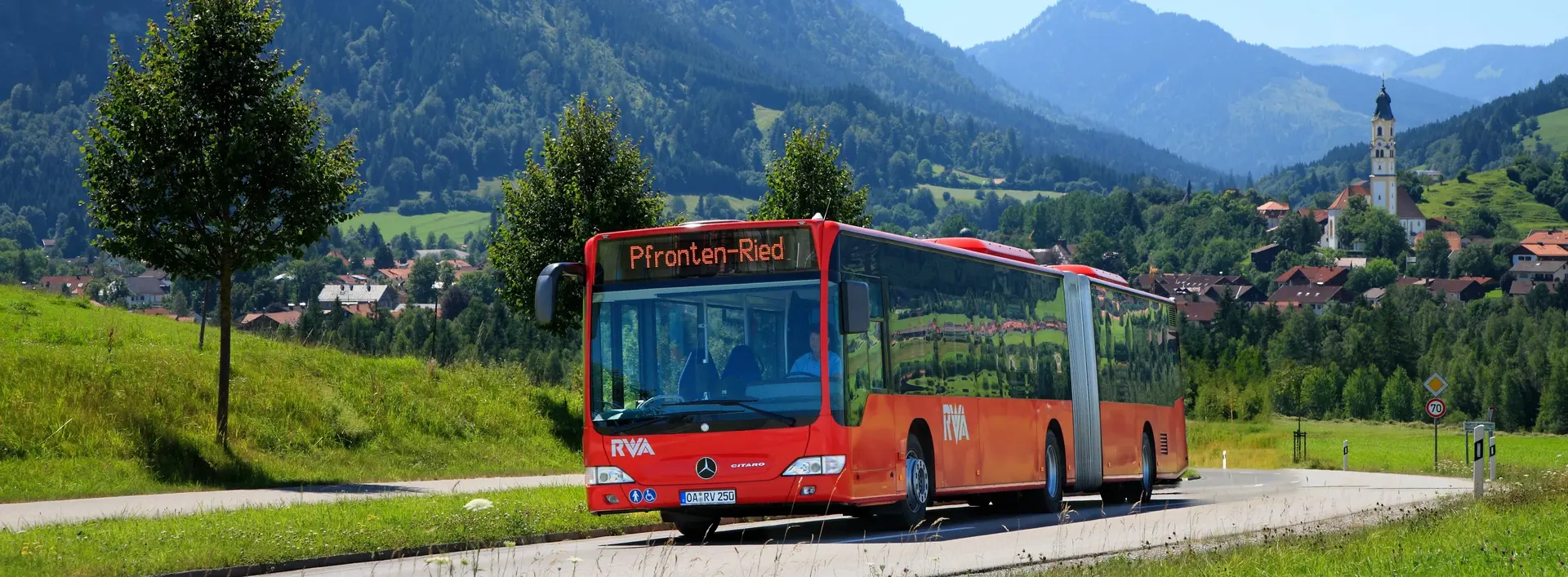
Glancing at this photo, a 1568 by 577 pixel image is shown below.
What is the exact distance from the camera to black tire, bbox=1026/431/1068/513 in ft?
71.2

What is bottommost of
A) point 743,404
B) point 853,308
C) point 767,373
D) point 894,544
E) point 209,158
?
point 894,544

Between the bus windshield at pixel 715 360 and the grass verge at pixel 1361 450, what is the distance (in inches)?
764

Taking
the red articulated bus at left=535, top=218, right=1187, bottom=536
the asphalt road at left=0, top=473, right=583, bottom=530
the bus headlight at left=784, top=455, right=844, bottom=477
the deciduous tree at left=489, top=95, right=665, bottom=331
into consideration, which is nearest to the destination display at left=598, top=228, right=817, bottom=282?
the red articulated bus at left=535, top=218, right=1187, bottom=536

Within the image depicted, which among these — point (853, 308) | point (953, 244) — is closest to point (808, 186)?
point (953, 244)

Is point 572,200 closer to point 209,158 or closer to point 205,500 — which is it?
point 209,158

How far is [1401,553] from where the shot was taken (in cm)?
1261

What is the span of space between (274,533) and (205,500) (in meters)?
5.44

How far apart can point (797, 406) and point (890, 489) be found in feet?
4.98

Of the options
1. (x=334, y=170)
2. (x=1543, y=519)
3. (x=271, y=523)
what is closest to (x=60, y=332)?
(x=334, y=170)

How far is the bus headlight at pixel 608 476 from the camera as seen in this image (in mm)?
16047

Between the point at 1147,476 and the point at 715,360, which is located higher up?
the point at 715,360

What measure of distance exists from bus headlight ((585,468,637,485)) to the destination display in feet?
5.96

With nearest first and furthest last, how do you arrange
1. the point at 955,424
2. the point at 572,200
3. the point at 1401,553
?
the point at 1401,553
the point at 955,424
the point at 572,200

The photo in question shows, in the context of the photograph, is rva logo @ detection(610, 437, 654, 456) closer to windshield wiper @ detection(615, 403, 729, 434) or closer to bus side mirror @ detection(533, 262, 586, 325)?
windshield wiper @ detection(615, 403, 729, 434)
